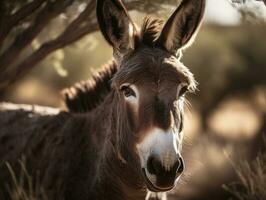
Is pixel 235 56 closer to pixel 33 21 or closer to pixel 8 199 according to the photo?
pixel 33 21

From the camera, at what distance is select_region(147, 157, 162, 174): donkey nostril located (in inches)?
176

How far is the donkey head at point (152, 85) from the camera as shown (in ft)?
14.9

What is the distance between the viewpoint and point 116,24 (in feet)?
17.8

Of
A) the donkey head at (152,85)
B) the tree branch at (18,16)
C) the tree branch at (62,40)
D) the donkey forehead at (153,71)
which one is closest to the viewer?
the donkey head at (152,85)

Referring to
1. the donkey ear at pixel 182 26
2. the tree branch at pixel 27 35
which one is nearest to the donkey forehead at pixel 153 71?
the donkey ear at pixel 182 26

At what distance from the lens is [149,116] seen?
4715 millimetres

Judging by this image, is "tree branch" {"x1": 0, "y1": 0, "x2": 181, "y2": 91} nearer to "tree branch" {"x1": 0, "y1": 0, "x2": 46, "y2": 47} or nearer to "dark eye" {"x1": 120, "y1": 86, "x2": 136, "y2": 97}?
"tree branch" {"x1": 0, "y1": 0, "x2": 46, "y2": 47}

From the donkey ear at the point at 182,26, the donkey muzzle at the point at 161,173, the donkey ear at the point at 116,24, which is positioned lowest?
the donkey muzzle at the point at 161,173

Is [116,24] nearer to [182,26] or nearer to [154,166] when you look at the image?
[182,26]

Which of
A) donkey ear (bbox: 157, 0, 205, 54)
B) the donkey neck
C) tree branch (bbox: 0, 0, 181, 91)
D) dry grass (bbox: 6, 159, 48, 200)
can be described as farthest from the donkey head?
tree branch (bbox: 0, 0, 181, 91)

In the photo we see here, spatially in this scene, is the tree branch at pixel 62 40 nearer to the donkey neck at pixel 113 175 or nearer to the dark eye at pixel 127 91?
the donkey neck at pixel 113 175

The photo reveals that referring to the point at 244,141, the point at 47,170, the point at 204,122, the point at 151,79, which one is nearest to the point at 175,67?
the point at 151,79

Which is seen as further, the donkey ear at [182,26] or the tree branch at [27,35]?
the tree branch at [27,35]

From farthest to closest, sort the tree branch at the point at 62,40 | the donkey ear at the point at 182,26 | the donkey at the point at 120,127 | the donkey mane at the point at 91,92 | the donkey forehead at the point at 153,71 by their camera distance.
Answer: the tree branch at the point at 62,40, the donkey mane at the point at 91,92, the donkey ear at the point at 182,26, the donkey forehead at the point at 153,71, the donkey at the point at 120,127
